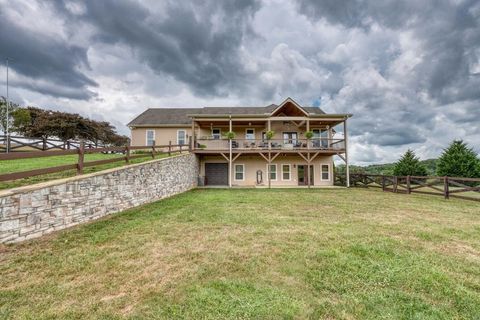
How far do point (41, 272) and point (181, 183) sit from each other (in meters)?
10.0

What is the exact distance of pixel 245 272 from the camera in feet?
10.3

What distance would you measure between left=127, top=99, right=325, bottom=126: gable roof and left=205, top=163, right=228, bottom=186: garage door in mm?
5041

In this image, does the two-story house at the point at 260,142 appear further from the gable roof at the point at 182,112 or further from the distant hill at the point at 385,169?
the distant hill at the point at 385,169

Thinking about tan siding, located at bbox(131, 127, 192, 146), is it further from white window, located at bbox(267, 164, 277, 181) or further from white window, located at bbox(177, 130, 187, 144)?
white window, located at bbox(267, 164, 277, 181)

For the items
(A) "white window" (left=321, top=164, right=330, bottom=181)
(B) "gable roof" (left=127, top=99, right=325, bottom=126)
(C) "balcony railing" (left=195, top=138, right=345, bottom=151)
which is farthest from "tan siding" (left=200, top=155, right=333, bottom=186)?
(B) "gable roof" (left=127, top=99, right=325, bottom=126)

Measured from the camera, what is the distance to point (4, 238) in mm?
3975

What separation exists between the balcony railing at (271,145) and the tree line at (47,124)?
21320 mm

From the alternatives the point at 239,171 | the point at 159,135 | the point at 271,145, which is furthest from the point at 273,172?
the point at 159,135

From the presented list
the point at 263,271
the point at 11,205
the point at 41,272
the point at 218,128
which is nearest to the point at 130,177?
the point at 11,205

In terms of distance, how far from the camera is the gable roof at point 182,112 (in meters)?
20.0

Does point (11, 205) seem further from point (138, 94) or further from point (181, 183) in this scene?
point (138, 94)

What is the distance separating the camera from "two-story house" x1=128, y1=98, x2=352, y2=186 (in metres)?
16.8

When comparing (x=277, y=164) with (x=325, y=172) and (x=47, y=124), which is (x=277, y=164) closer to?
(x=325, y=172)

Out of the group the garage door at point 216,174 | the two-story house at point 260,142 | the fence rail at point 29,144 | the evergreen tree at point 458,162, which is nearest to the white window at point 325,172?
the two-story house at point 260,142
